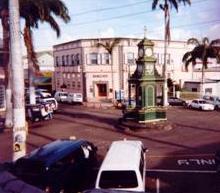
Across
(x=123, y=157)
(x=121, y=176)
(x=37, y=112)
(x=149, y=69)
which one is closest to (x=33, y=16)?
(x=37, y=112)

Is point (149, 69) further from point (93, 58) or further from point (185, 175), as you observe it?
point (93, 58)

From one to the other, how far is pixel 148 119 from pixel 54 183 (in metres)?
15.4

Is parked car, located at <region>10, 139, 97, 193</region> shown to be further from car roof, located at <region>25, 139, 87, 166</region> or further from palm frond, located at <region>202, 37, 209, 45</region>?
palm frond, located at <region>202, 37, 209, 45</region>

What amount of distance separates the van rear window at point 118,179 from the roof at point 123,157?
18 cm

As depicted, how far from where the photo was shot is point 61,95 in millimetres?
51031

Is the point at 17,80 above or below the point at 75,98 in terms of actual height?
above

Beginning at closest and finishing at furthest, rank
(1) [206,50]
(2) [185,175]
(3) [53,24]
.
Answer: (2) [185,175] → (3) [53,24] → (1) [206,50]

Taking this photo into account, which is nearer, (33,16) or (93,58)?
A: (33,16)

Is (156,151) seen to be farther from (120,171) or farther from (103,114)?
(103,114)

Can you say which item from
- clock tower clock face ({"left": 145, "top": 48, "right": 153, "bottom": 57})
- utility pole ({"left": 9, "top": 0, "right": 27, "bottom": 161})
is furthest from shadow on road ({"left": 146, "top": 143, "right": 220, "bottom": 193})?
clock tower clock face ({"left": 145, "top": 48, "right": 153, "bottom": 57})

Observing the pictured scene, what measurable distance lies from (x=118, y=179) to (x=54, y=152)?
3.41 m

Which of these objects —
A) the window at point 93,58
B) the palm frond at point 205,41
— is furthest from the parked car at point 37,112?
the palm frond at point 205,41

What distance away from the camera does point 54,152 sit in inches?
579

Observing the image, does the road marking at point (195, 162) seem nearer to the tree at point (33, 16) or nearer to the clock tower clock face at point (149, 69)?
the clock tower clock face at point (149, 69)
